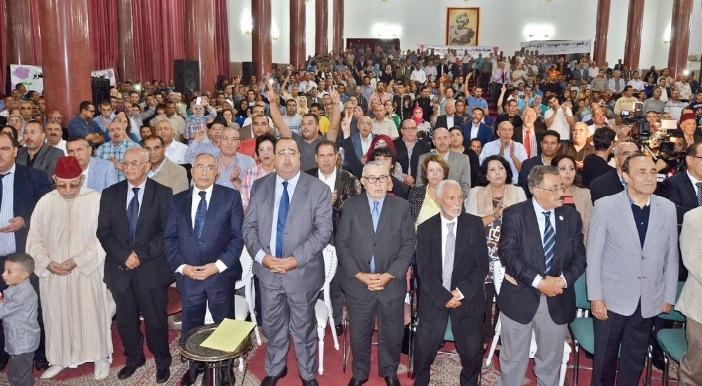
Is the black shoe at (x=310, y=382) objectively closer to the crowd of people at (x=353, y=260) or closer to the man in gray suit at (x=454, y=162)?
the crowd of people at (x=353, y=260)

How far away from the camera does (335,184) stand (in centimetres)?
433

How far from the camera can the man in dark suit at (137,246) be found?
11.7 feet

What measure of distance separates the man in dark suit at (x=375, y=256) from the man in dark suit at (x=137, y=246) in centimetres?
113

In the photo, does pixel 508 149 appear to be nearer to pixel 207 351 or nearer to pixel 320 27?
pixel 207 351

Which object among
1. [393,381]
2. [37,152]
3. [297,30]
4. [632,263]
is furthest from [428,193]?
[297,30]

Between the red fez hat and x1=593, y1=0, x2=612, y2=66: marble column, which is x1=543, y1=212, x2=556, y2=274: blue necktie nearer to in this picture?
the red fez hat

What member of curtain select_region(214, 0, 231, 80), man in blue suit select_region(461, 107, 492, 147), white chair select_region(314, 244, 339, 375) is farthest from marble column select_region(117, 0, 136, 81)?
white chair select_region(314, 244, 339, 375)

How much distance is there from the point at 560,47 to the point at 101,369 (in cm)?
2316

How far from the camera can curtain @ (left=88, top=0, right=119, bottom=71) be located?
12.4 m

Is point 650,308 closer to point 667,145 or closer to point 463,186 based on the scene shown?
point 463,186

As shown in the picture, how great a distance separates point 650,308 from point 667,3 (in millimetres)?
23388

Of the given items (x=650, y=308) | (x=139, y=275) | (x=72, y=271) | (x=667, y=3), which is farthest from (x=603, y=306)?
(x=667, y=3)

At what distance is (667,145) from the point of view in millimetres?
6336

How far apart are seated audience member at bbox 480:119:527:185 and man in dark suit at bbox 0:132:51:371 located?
411 cm
